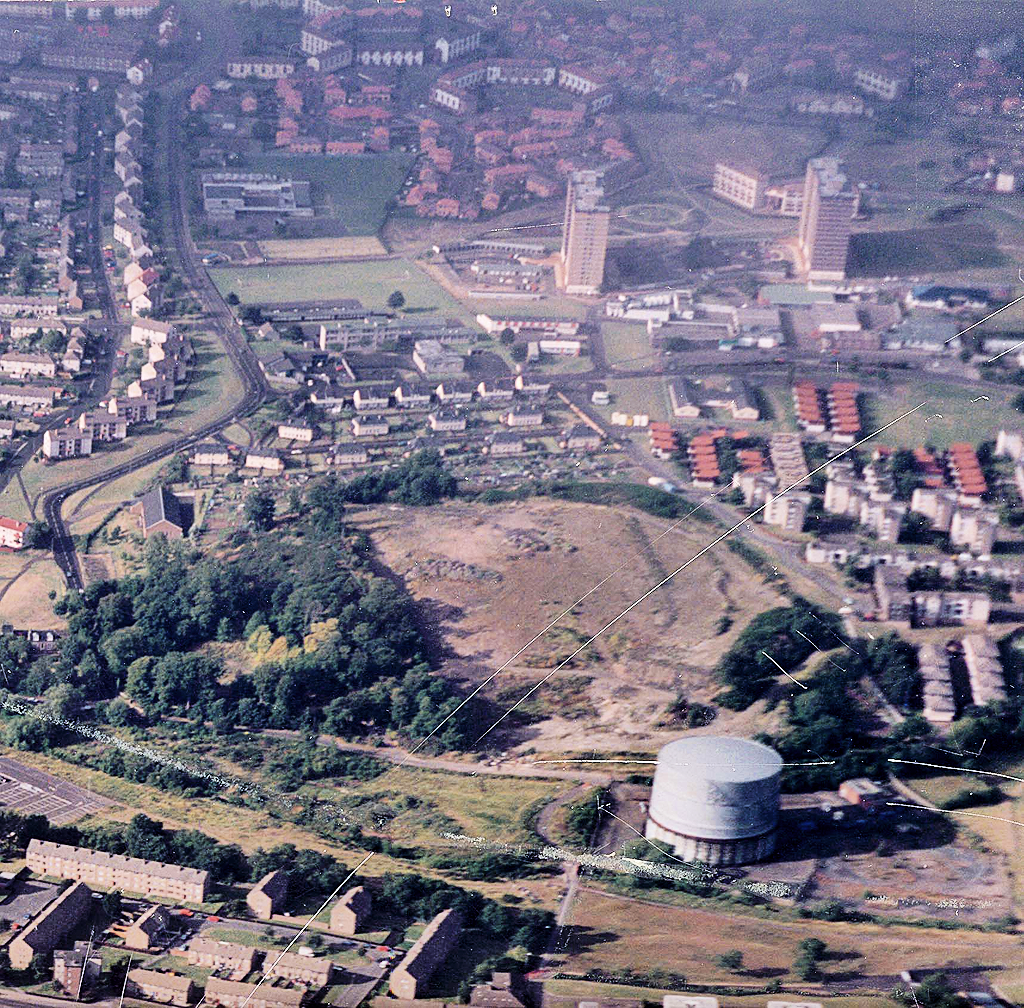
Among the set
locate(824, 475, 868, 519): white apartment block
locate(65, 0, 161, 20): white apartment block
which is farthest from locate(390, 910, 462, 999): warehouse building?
locate(65, 0, 161, 20): white apartment block

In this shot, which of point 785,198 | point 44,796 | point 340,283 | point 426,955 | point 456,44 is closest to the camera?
point 426,955

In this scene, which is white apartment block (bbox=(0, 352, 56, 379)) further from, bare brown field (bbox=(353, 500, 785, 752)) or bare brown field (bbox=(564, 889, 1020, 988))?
bare brown field (bbox=(564, 889, 1020, 988))

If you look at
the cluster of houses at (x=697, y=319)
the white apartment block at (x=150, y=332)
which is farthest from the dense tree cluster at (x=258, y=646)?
the cluster of houses at (x=697, y=319)

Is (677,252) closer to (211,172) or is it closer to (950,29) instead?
(950,29)

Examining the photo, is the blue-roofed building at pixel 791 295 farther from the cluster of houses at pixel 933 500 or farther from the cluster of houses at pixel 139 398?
the cluster of houses at pixel 139 398

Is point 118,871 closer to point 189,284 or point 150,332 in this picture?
point 150,332

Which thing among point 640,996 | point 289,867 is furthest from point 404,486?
point 640,996

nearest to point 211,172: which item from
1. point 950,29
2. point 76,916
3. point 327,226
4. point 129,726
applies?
point 327,226
